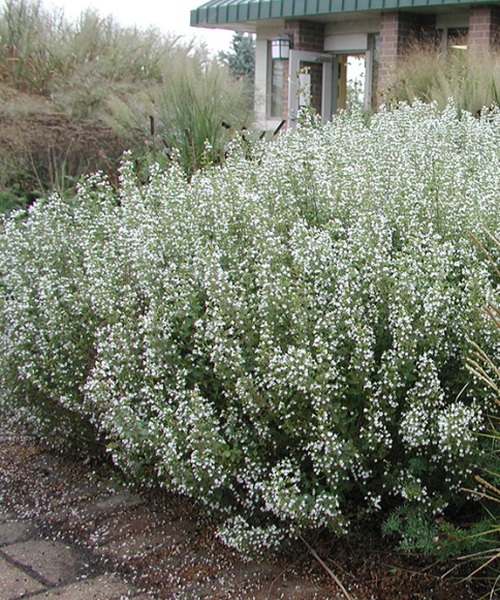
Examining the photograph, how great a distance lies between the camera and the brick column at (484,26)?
13633 millimetres

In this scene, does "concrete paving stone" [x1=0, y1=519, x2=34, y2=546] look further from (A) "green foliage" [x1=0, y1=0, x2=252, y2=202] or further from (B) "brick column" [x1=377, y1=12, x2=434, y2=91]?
(B) "brick column" [x1=377, y1=12, x2=434, y2=91]

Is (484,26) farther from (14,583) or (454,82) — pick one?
(14,583)

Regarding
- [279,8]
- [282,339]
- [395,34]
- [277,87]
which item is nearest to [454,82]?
[282,339]

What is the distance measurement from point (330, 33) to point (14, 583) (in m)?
16.7

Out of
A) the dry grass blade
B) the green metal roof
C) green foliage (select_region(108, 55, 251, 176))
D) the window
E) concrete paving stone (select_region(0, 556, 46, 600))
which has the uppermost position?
the green metal roof

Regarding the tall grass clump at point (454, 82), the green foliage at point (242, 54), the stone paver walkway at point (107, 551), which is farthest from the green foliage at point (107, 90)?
the green foliage at point (242, 54)

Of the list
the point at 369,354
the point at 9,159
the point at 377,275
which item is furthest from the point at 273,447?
the point at 9,159

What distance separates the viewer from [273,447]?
2713 mm

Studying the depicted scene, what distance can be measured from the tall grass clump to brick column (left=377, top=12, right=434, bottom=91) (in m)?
2.47

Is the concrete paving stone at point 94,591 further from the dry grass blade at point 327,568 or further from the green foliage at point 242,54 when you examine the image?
the green foliage at point 242,54

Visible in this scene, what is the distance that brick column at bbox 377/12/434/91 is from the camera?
48.7 feet

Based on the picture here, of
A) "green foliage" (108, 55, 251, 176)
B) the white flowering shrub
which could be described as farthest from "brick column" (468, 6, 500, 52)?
the white flowering shrub

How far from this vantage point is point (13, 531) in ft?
10.1

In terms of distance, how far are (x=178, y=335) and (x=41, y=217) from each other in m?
1.28
